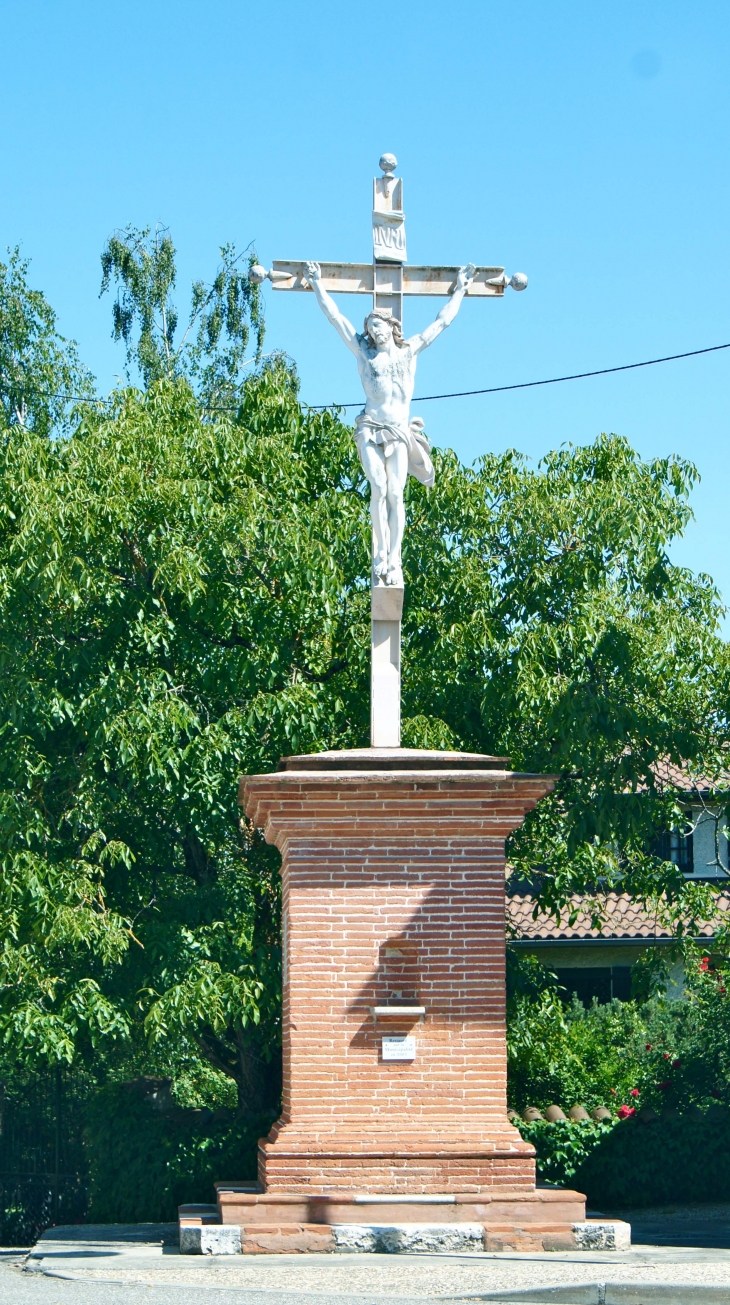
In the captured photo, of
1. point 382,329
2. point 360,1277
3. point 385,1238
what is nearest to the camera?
point 360,1277

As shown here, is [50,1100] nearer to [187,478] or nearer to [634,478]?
[187,478]

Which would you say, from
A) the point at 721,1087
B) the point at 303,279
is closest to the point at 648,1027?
the point at 721,1087

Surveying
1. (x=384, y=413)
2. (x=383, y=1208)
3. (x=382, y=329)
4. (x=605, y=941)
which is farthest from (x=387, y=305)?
(x=605, y=941)

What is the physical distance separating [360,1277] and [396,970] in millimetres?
2027

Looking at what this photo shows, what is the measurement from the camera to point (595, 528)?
547 inches

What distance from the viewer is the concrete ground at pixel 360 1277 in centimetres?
820

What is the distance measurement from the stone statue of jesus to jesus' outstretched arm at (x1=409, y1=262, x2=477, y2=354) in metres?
0.01

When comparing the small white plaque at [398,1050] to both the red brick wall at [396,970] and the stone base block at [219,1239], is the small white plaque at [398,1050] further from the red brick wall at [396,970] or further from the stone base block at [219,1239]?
the stone base block at [219,1239]

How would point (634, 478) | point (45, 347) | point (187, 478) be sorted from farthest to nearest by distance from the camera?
point (45, 347) < point (634, 478) < point (187, 478)

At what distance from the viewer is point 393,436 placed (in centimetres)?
1116

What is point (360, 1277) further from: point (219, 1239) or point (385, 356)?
point (385, 356)

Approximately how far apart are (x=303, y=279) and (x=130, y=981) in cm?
617

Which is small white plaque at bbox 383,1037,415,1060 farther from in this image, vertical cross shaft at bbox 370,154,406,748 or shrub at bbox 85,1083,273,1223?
shrub at bbox 85,1083,273,1223

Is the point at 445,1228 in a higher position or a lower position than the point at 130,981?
lower
